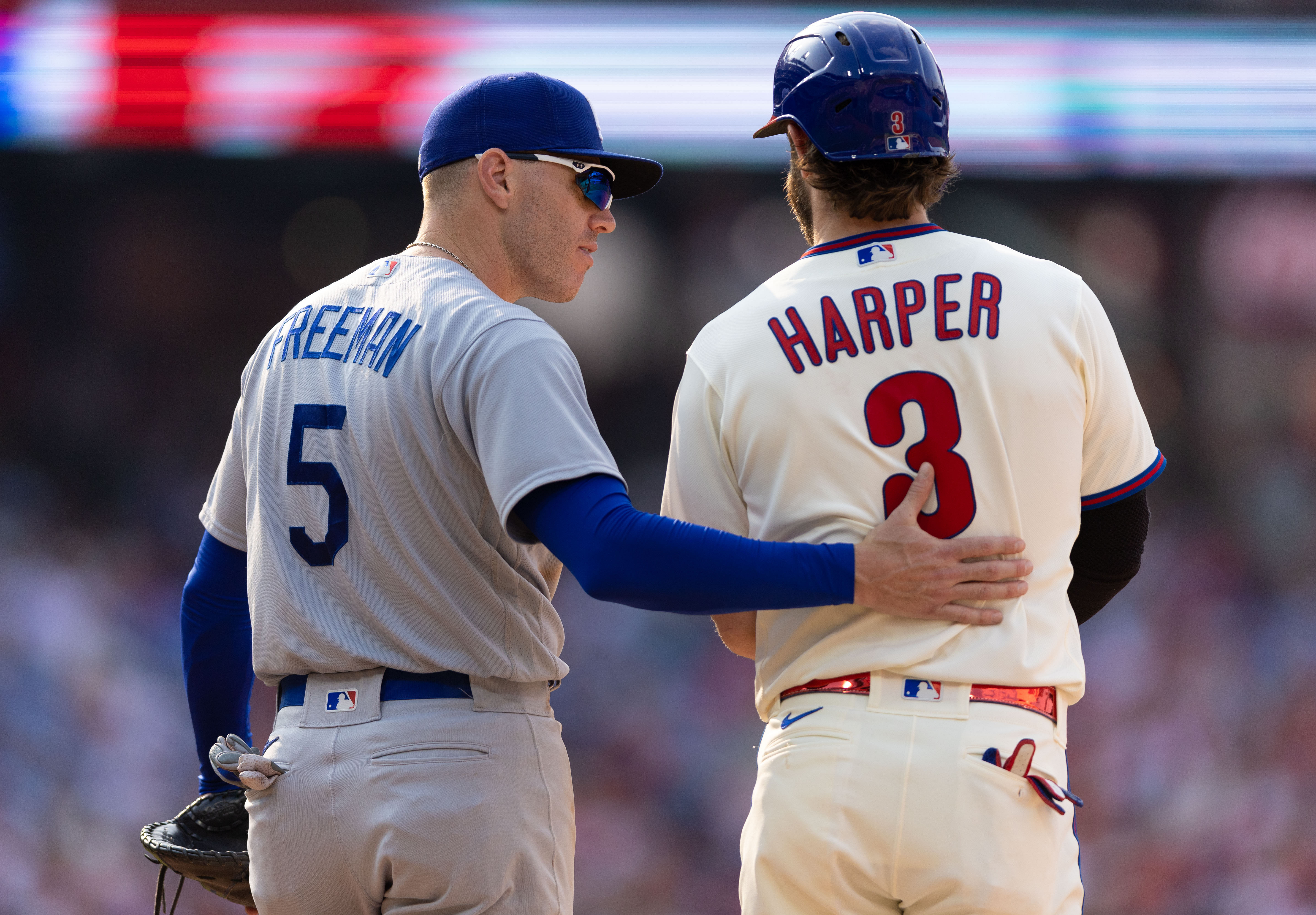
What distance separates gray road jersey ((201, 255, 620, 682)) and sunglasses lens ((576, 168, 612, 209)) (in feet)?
Answer: 1.02

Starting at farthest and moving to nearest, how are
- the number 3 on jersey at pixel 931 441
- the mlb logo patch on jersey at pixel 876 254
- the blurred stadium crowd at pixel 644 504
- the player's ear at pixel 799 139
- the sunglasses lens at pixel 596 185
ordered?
1. the blurred stadium crowd at pixel 644 504
2. the sunglasses lens at pixel 596 185
3. the player's ear at pixel 799 139
4. the mlb logo patch on jersey at pixel 876 254
5. the number 3 on jersey at pixel 931 441

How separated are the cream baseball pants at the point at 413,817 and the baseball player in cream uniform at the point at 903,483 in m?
0.33

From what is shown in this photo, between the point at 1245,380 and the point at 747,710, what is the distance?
142 inches

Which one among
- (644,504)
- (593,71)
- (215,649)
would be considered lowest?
(215,649)

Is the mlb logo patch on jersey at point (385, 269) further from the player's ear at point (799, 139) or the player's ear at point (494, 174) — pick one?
the player's ear at point (799, 139)

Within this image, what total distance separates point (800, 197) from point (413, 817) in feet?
3.76

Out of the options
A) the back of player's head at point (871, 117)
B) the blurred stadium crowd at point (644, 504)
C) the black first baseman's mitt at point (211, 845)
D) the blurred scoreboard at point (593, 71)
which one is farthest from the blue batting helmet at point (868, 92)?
the blurred stadium crowd at point (644, 504)

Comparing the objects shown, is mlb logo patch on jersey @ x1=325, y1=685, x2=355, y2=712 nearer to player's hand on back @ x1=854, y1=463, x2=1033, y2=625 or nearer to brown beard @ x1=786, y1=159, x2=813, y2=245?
player's hand on back @ x1=854, y1=463, x2=1033, y2=625

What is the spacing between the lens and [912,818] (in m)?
1.63

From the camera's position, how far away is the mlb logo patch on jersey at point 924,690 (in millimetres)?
1677

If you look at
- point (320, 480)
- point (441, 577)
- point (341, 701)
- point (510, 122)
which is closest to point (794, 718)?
point (441, 577)

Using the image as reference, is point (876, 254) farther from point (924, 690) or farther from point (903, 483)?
point (924, 690)

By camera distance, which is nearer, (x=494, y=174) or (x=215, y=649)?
(x=494, y=174)

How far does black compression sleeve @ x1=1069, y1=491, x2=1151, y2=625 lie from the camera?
1968mm
